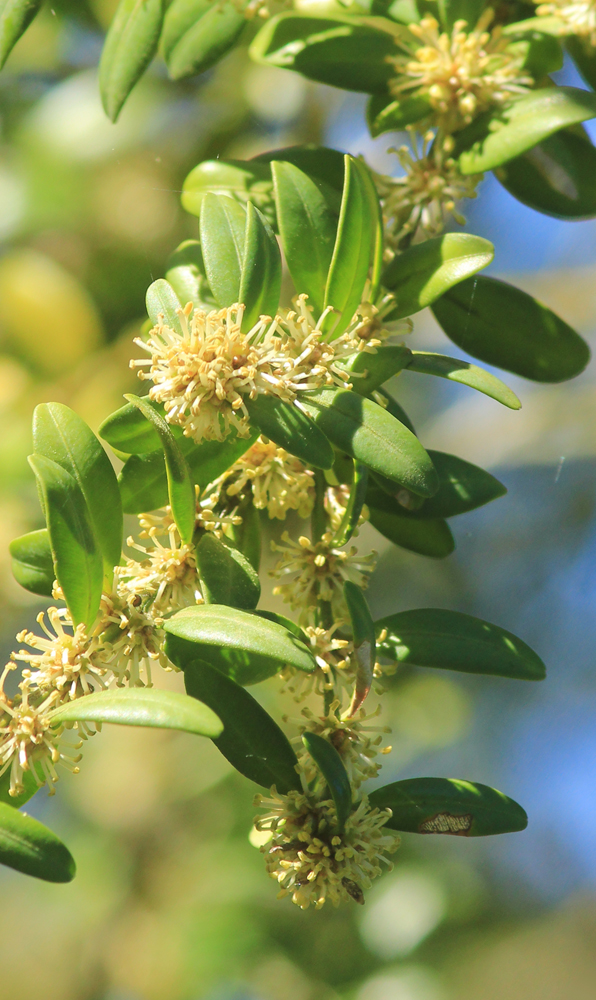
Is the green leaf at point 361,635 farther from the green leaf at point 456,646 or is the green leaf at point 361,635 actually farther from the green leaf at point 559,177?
the green leaf at point 559,177

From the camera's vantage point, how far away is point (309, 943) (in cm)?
172

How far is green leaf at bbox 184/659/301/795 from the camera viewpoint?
535 millimetres

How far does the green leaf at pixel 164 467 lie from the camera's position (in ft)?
1.85

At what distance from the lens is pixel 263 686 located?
5.33 ft

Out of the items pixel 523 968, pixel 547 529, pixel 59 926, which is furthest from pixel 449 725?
pixel 59 926

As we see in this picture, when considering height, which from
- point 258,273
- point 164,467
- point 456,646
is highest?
point 258,273

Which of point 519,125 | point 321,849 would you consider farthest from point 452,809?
point 519,125

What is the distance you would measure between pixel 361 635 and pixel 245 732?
111mm

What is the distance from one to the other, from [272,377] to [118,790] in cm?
150

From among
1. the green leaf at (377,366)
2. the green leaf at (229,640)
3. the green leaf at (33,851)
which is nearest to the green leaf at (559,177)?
the green leaf at (377,366)

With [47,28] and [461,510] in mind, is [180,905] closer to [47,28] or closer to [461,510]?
[461,510]

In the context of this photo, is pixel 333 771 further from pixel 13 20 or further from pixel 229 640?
pixel 13 20

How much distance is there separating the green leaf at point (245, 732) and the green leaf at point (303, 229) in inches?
10.9

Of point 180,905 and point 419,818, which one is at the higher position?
point 419,818
